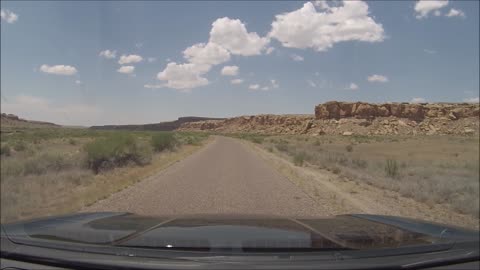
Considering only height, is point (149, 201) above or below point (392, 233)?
below

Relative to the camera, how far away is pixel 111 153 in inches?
986

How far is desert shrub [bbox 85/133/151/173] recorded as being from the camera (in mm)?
23308

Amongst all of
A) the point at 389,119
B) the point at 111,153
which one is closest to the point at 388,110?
the point at 389,119

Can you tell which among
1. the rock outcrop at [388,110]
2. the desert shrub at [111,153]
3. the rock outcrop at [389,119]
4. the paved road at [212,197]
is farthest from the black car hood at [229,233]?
the rock outcrop at [388,110]

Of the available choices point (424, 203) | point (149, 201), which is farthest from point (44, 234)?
point (424, 203)

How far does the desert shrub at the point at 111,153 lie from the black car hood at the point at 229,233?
18499 millimetres

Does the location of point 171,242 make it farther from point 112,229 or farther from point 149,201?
point 149,201

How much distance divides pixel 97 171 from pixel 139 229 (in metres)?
18.9

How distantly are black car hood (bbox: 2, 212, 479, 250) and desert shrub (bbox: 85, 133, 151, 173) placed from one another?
1850 cm

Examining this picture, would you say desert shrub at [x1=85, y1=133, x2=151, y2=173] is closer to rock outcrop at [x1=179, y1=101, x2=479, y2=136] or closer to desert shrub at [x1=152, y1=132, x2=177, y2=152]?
desert shrub at [x1=152, y1=132, x2=177, y2=152]

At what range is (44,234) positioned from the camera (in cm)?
374

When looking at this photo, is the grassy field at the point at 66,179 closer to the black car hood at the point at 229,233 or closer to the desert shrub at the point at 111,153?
the desert shrub at the point at 111,153

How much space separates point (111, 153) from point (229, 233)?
2212 centimetres

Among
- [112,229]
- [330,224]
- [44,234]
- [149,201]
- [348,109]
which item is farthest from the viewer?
[348,109]
